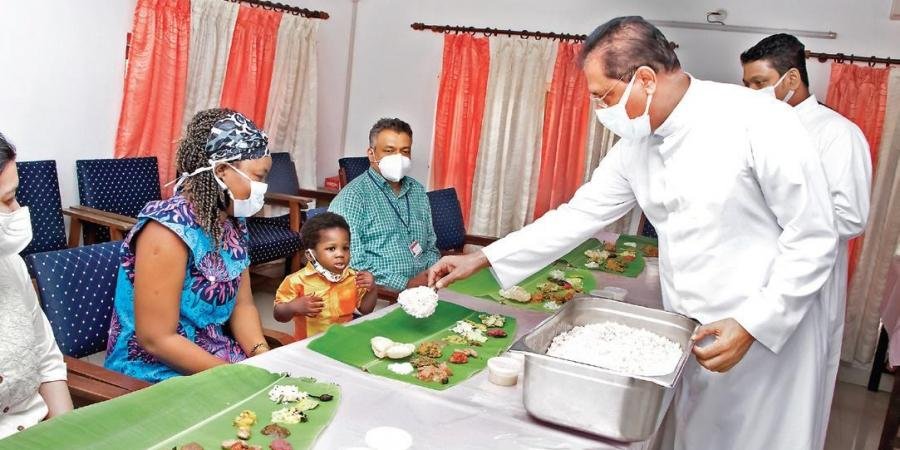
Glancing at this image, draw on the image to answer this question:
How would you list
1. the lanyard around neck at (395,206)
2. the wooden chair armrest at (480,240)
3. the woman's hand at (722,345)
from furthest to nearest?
the wooden chair armrest at (480,240) → the lanyard around neck at (395,206) → the woman's hand at (722,345)

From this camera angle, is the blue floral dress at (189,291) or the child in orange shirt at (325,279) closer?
the blue floral dress at (189,291)

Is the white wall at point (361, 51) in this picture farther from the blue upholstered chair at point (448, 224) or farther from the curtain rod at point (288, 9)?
the blue upholstered chair at point (448, 224)

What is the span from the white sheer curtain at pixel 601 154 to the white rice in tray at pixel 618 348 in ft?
10.9

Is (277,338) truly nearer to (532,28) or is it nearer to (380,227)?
(380,227)

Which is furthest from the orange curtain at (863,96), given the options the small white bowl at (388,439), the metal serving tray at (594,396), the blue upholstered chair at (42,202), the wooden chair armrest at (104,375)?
the blue upholstered chair at (42,202)

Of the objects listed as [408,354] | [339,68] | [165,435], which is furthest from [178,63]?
[165,435]

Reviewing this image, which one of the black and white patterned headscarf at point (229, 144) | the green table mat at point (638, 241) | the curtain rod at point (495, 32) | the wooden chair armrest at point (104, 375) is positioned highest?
the curtain rod at point (495, 32)

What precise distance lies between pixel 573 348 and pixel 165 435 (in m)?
0.89

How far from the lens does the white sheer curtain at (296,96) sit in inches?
201

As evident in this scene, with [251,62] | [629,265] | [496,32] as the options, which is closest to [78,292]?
[629,265]

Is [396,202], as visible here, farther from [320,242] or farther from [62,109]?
[62,109]

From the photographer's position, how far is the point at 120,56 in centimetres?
404

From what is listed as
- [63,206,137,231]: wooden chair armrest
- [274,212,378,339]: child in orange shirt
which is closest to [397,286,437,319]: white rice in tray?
[274,212,378,339]: child in orange shirt

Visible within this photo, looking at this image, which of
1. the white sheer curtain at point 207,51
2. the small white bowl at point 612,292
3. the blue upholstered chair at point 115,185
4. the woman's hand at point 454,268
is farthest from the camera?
the white sheer curtain at point 207,51
